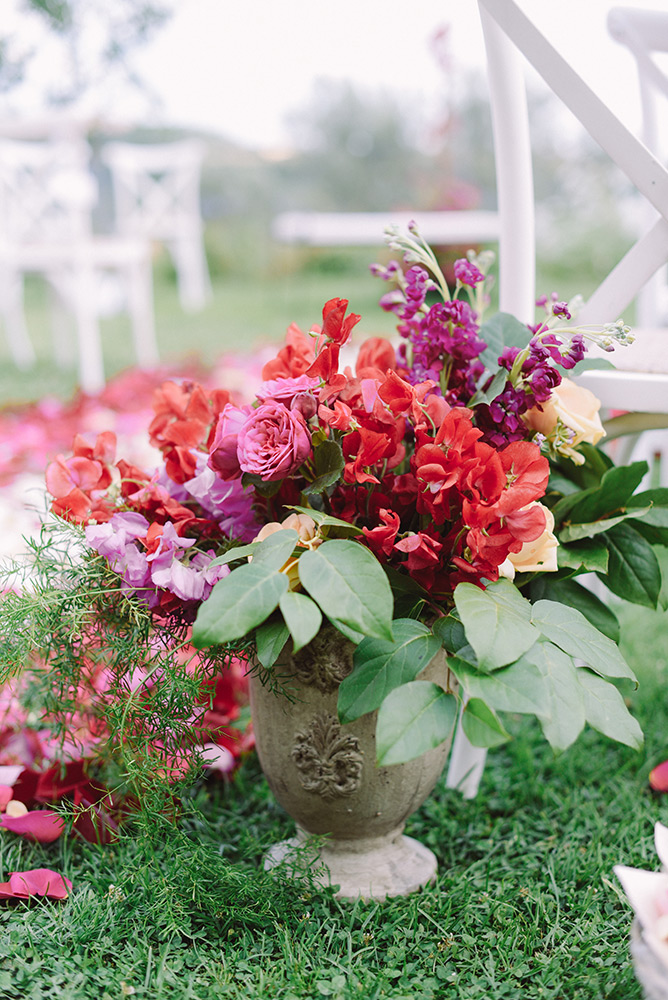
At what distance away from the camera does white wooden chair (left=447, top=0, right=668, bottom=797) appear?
→ 0.94m

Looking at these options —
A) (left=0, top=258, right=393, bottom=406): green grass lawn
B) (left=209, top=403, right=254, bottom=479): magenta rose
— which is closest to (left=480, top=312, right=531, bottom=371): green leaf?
(left=209, top=403, right=254, bottom=479): magenta rose

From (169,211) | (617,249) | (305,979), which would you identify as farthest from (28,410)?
(617,249)

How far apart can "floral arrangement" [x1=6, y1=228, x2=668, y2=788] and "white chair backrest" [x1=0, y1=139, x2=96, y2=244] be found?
3.65 metres

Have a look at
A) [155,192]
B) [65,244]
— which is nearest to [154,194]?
[155,192]

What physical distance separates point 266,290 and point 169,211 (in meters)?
3.19

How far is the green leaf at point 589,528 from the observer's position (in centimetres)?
97

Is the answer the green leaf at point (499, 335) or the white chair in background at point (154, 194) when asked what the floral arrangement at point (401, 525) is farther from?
the white chair in background at point (154, 194)

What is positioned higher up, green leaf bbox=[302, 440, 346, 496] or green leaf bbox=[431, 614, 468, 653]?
green leaf bbox=[302, 440, 346, 496]

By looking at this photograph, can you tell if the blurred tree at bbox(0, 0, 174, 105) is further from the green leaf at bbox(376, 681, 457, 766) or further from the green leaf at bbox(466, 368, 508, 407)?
the green leaf at bbox(376, 681, 457, 766)

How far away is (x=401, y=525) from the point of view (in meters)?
0.96

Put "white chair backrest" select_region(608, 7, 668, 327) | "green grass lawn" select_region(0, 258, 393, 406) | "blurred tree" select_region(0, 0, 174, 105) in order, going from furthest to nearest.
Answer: "blurred tree" select_region(0, 0, 174, 105) → "green grass lawn" select_region(0, 258, 393, 406) → "white chair backrest" select_region(608, 7, 668, 327)

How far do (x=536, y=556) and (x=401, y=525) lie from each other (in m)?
0.16

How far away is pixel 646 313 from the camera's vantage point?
1.87 metres

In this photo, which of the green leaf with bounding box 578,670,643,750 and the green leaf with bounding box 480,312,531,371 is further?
the green leaf with bounding box 480,312,531,371
